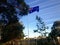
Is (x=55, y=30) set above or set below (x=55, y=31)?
above

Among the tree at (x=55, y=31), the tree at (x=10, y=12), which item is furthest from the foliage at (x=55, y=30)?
the tree at (x=10, y=12)

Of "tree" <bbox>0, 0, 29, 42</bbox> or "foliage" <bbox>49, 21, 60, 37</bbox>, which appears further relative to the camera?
"foliage" <bbox>49, 21, 60, 37</bbox>

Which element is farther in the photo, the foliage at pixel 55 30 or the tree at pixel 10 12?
the foliage at pixel 55 30

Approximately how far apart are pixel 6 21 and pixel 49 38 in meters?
12.0

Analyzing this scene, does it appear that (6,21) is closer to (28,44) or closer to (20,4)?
(20,4)

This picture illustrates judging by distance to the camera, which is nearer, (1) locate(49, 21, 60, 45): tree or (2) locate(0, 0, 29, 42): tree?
(2) locate(0, 0, 29, 42): tree

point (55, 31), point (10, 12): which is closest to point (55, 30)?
point (55, 31)

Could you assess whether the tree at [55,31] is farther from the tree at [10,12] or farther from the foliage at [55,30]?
the tree at [10,12]

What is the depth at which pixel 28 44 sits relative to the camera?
116ft

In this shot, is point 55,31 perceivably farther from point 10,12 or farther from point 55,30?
point 10,12

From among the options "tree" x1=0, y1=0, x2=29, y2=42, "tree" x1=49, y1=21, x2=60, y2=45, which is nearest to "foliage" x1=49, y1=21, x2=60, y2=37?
"tree" x1=49, y1=21, x2=60, y2=45

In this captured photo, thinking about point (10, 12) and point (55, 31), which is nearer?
point (10, 12)

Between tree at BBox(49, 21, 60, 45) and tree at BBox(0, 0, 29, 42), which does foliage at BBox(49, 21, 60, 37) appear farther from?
tree at BBox(0, 0, 29, 42)

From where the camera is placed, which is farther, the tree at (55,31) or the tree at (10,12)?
the tree at (55,31)
